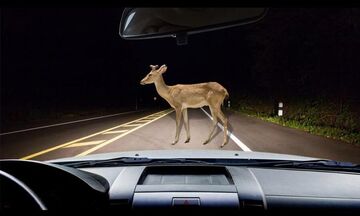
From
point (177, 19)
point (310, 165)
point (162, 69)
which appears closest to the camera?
point (177, 19)

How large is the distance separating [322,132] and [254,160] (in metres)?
11.1

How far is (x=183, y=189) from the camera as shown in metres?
2.10

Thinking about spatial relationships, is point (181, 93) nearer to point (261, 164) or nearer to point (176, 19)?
point (261, 164)

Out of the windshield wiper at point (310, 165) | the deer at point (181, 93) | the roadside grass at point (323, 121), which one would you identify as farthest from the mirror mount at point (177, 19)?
the roadside grass at point (323, 121)

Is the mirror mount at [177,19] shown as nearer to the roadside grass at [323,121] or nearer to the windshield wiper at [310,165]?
the windshield wiper at [310,165]

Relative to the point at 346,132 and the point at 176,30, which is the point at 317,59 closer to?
the point at 346,132

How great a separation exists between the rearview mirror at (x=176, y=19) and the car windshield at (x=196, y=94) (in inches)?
14.1

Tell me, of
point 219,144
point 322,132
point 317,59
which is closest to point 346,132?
point 322,132

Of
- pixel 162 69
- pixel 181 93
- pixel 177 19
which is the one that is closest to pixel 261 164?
pixel 177 19

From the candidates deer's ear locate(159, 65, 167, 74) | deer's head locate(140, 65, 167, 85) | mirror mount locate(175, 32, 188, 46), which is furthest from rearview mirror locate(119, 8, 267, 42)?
deer's head locate(140, 65, 167, 85)

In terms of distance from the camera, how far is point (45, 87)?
6066 centimetres

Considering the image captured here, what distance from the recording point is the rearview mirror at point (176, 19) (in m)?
2.54

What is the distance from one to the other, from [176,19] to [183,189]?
1169 mm

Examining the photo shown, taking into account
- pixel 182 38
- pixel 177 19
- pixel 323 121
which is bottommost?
pixel 323 121
